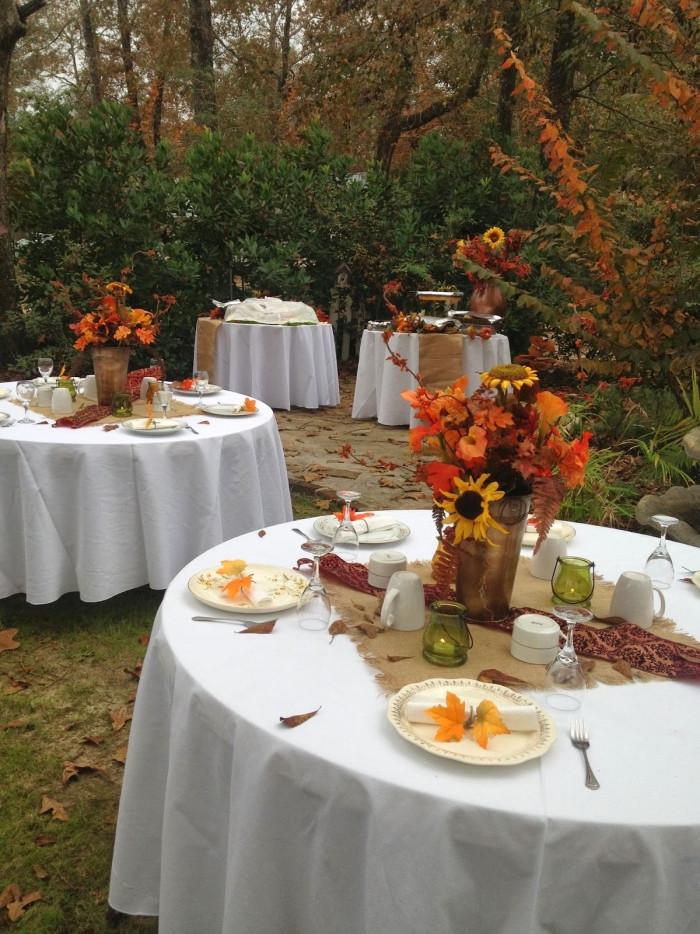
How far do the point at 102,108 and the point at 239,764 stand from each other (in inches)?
351

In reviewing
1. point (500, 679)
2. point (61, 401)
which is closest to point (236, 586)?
point (500, 679)

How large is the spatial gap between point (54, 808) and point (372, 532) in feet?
4.40

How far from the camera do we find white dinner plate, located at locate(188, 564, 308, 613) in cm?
175

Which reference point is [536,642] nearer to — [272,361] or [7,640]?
[7,640]

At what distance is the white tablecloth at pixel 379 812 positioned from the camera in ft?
3.70

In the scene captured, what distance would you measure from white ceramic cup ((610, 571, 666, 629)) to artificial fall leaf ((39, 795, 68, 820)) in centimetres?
181

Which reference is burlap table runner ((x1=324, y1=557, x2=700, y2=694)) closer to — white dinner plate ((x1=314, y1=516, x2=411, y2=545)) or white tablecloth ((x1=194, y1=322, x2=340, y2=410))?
white dinner plate ((x1=314, y1=516, x2=411, y2=545))

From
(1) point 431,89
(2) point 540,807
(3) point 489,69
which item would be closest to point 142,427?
(2) point 540,807

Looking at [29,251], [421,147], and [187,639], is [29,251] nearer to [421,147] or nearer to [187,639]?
[421,147]

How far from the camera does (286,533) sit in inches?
90.0

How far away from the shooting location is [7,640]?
3354 millimetres

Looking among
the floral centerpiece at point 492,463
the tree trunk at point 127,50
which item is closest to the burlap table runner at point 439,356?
the floral centerpiece at point 492,463

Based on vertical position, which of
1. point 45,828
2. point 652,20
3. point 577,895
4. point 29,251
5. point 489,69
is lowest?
point 45,828

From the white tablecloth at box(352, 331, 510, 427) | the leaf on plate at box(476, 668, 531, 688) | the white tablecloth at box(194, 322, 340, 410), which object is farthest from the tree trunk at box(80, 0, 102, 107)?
the leaf on plate at box(476, 668, 531, 688)
